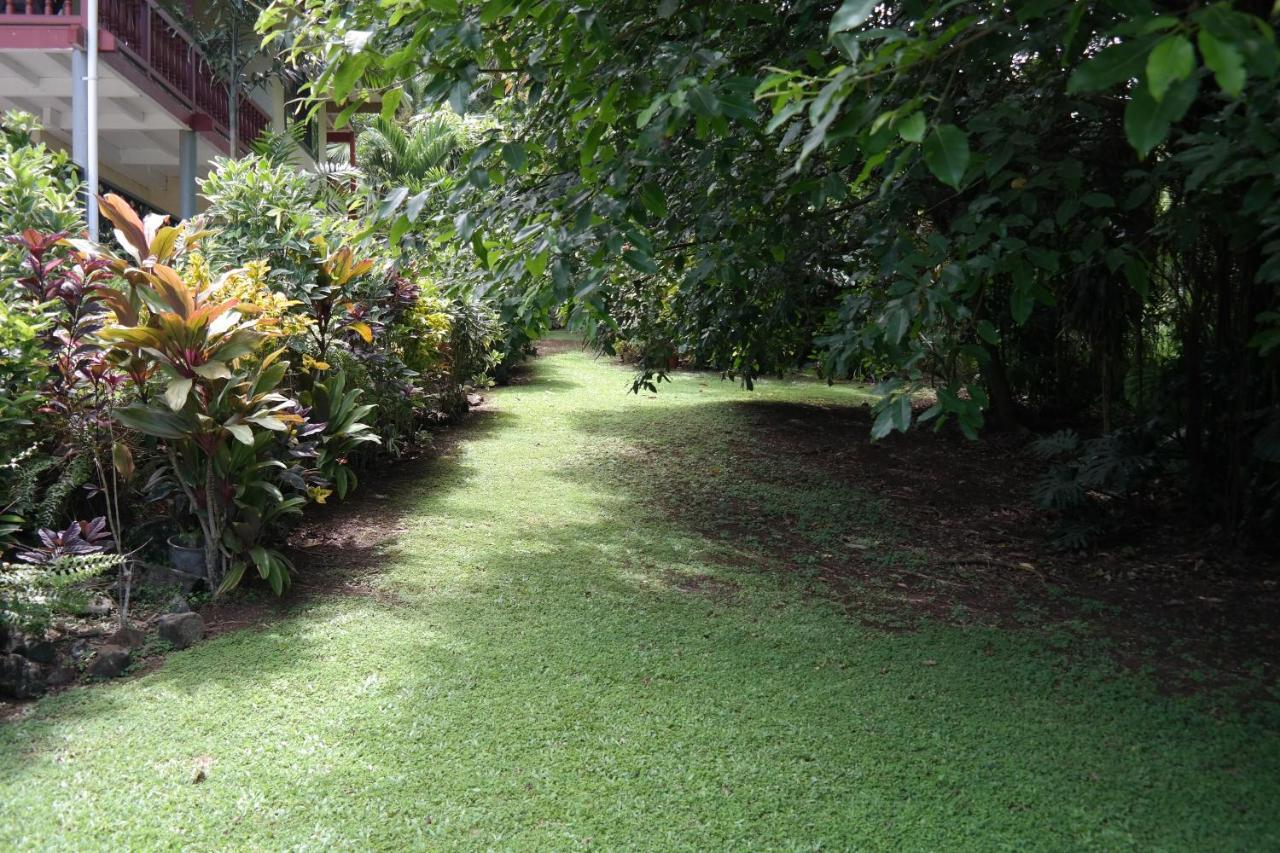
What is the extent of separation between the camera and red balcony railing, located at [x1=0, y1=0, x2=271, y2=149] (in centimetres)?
915

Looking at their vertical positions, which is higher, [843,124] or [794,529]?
[843,124]

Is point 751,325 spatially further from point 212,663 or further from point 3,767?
point 3,767

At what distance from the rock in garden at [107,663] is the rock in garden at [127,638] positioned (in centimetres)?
8

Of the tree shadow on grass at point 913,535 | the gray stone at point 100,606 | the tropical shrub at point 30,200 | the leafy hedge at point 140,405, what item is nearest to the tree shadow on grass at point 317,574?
the leafy hedge at point 140,405

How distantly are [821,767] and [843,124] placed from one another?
1.98 meters

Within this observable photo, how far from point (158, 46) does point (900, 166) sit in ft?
36.8

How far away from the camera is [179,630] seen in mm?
3803

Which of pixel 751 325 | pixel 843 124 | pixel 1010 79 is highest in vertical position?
pixel 1010 79

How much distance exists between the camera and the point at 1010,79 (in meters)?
4.30

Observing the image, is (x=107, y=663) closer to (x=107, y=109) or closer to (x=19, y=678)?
(x=19, y=678)

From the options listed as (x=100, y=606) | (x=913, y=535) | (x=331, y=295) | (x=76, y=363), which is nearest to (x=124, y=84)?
(x=331, y=295)

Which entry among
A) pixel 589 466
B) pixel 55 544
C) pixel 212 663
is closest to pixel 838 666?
pixel 212 663

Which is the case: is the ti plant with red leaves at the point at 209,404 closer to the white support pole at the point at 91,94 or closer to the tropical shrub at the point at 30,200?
the tropical shrub at the point at 30,200

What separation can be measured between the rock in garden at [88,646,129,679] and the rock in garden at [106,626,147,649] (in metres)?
0.08
